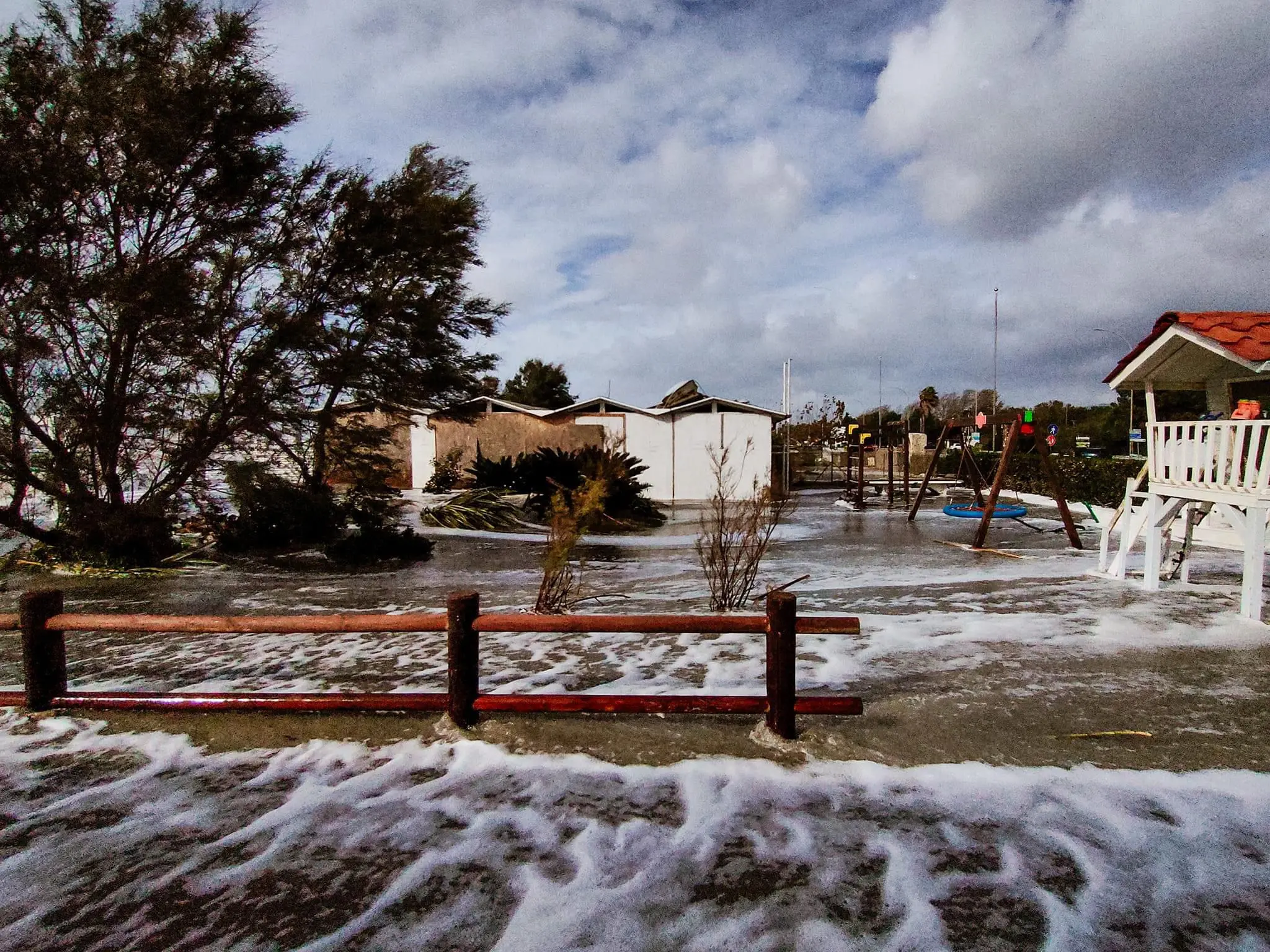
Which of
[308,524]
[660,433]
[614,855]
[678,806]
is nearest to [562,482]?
[308,524]

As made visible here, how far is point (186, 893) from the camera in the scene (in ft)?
8.70

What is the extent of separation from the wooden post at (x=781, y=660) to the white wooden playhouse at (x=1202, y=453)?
4.07 m

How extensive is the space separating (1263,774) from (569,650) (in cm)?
404

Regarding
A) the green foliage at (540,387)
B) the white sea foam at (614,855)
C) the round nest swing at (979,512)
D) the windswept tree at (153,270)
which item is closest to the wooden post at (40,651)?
the white sea foam at (614,855)

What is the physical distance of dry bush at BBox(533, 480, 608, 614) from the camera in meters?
5.91

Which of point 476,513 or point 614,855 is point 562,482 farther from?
point 614,855

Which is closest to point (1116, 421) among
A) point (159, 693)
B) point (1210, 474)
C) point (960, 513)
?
point (960, 513)

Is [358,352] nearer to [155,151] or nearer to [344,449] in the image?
[344,449]

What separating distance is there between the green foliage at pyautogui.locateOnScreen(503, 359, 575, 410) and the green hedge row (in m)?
24.5

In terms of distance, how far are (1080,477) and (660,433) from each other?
10471 mm

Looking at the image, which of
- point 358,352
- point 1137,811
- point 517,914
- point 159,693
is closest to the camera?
point 517,914

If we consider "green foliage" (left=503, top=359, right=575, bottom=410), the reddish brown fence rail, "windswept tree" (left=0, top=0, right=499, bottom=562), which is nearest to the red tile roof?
the reddish brown fence rail

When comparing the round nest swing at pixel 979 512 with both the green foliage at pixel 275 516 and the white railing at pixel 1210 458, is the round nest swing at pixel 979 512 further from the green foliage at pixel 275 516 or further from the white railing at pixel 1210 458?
the green foliage at pixel 275 516

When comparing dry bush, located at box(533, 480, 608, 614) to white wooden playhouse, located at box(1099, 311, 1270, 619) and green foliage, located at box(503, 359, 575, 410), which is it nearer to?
white wooden playhouse, located at box(1099, 311, 1270, 619)
